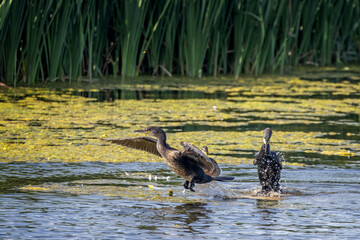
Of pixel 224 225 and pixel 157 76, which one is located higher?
pixel 157 76

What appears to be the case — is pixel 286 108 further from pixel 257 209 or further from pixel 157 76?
pixel 257 209

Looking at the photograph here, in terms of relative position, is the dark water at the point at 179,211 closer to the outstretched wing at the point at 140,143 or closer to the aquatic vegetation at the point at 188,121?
the outstretched wing at the point at 140,143

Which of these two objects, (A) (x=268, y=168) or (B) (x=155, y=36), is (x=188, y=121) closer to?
(A) (x=268, y=168)

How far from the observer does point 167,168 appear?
6.97 metres

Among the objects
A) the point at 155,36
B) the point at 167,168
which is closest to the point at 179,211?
the point at 167,168

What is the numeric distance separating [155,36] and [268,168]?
6547mm

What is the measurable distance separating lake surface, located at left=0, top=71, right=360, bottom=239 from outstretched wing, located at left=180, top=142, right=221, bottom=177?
248mm

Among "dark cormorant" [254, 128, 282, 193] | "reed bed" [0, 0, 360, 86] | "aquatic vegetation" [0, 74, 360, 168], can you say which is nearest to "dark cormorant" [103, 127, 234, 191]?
"dark cormorant" [254, 128, 282, 193]

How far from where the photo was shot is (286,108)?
1023 cm

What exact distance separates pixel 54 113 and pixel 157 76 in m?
4.03

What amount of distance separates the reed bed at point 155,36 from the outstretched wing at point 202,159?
4.72m

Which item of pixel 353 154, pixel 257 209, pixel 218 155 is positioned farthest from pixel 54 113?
pixel 257 209

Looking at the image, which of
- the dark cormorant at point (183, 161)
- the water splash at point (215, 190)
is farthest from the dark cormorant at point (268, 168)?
the dark cormorant at point (183, 161)

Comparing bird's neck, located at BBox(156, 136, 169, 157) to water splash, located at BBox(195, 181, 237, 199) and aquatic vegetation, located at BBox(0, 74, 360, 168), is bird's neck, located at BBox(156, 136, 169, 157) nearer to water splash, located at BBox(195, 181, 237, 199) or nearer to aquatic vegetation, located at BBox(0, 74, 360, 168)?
water splash, located at BBox(195, 181, 237, 199)
